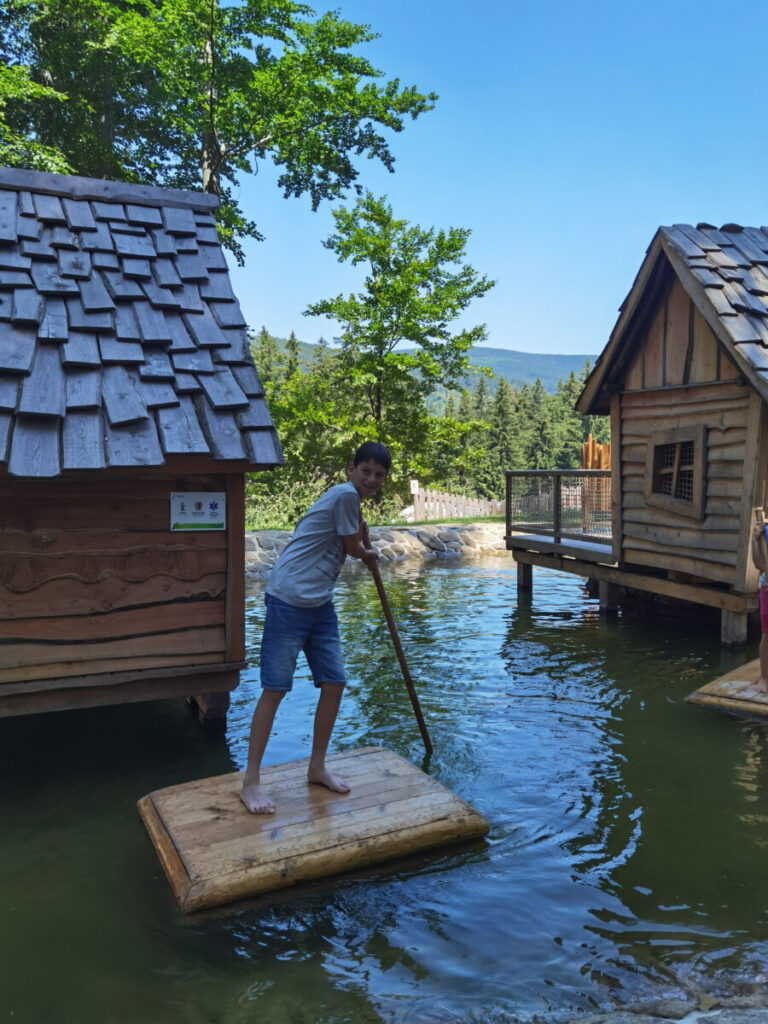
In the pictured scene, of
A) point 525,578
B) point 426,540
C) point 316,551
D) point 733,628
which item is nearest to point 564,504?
point 525,578

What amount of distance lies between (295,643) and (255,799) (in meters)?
0.88

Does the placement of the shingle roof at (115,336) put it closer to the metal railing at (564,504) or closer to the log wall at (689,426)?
the log wall at (689,426)

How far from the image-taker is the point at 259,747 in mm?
4320

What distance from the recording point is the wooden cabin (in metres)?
5.02

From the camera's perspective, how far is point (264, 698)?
4.29 meters

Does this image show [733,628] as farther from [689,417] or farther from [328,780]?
[328,780]

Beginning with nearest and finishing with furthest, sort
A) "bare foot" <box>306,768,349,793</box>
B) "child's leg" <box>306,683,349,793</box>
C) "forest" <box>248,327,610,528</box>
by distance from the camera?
"child's leg" <box>306,683,349,793</box>
"bare foot" <box>306,768,349,793</box>
"forest" <box>248,327,610,528</box>

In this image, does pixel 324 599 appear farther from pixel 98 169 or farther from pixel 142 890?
pixel 98 169

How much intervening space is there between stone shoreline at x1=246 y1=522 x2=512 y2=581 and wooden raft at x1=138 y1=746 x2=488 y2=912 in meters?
13.1

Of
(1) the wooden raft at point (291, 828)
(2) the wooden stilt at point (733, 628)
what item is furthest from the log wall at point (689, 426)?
(1) the wooden raft at point (291, 828)

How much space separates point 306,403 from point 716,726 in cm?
1644

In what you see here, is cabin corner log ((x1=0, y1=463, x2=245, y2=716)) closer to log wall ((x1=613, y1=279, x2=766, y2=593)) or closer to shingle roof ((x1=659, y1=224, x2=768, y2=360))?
shingle roof ((x1=659, y1=224, x2=768, y2=360))

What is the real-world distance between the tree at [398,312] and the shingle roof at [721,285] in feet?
37.7

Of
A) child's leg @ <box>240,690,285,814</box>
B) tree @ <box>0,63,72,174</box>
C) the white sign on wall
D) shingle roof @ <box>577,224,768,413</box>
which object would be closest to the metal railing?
shingle roof @ <box>577,224,768,413</box>
